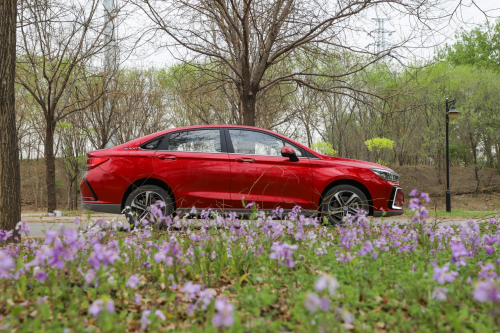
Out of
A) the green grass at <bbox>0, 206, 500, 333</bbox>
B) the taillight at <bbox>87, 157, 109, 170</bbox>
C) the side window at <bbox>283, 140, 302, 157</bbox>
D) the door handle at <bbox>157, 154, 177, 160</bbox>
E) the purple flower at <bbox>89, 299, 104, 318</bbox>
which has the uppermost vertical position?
the side window at <bbox>283, 140, 302, 157</bbox>

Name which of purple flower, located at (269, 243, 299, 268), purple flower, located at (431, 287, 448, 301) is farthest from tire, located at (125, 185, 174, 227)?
→ purple flower, located at (431, 287, 448, 301)

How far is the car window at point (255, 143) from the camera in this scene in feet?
20.3

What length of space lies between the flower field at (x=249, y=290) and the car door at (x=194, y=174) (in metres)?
2.39

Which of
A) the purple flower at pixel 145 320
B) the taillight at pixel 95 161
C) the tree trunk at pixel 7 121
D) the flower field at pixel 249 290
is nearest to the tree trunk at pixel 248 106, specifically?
the taillight at pixel 95 161

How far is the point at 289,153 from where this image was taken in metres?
5.97

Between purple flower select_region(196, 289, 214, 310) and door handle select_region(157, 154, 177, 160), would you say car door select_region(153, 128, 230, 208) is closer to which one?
door handle select_region(157, 154, 177, 160)

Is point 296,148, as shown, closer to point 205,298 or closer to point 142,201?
point 142,201

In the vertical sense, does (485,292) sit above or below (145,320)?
above

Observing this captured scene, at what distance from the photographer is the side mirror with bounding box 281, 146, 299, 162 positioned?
5930 millimetres

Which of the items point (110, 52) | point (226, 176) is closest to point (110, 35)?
point (110, 52)

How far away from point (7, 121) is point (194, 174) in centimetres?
274

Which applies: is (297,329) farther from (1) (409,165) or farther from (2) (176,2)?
(1) (409,165)

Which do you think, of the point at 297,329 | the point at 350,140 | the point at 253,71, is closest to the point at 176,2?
the point at 253,71

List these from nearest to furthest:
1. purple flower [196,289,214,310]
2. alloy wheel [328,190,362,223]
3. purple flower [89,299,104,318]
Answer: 1. purple flower [89,299,104,318]
2. purple flower [196,289,214,310]
3. alloy wheel [328,190,362,223]
